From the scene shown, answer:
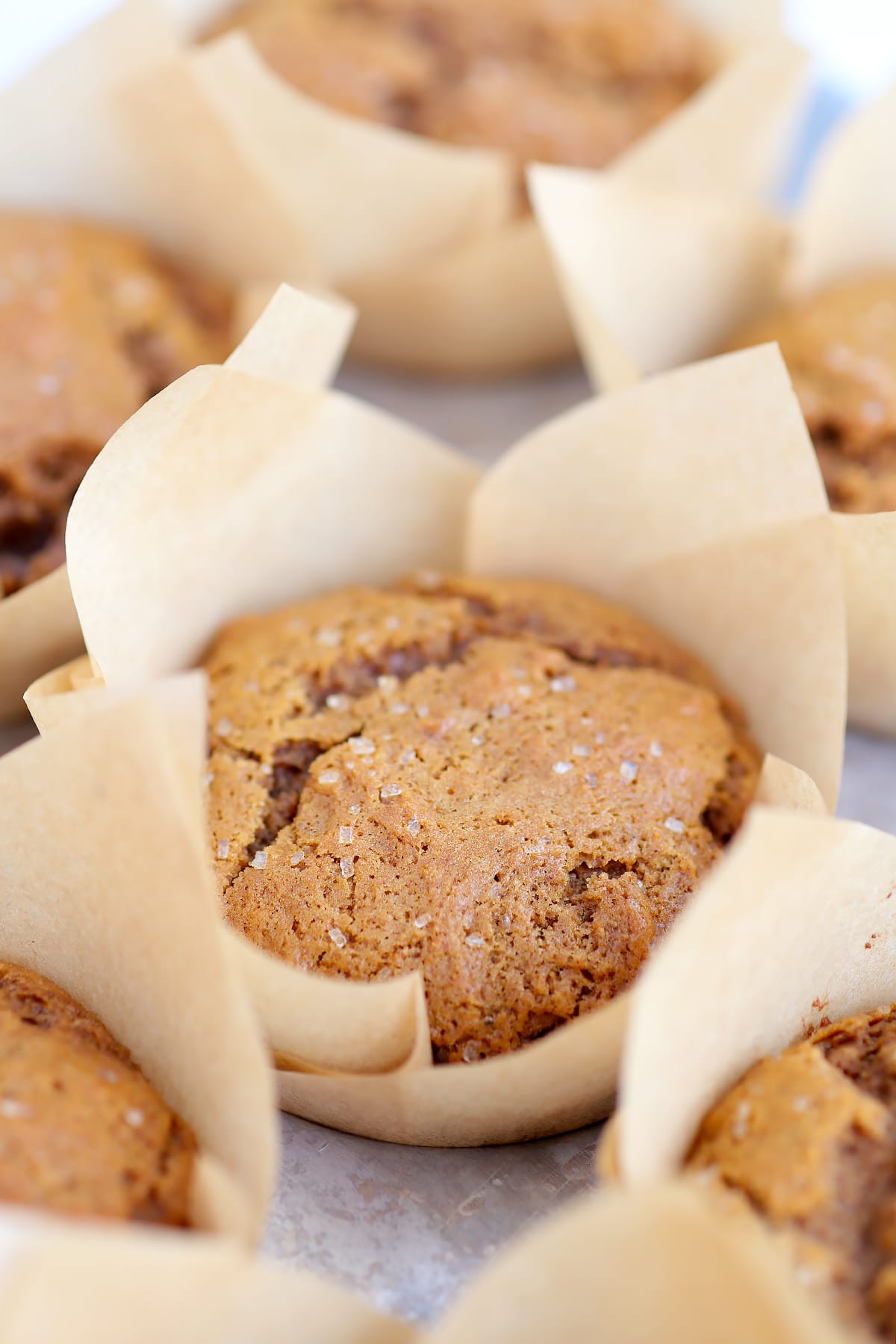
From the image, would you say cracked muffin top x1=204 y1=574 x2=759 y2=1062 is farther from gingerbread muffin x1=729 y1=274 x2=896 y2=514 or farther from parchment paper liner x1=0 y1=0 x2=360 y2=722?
parchment paper liner x1=0 y1=0 x2=360 y2=722

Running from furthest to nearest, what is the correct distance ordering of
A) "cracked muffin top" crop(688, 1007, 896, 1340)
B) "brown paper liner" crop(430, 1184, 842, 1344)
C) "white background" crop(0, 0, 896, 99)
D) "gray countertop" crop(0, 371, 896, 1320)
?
1. "white background" crop(0, 0, 896, 99)
2. "gray countertop" crop(0, 371, 896, 1320)
3. "cracked muffin top" crop(688, 1007, 896, 1340)
4. "brown paper liner" crop(430, 1184, 842, 1344)

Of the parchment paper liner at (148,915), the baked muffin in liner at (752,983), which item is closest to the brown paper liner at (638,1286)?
the baked muffin in liner at (752,983)

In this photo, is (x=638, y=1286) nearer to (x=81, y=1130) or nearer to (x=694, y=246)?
(x=81, y=1130)

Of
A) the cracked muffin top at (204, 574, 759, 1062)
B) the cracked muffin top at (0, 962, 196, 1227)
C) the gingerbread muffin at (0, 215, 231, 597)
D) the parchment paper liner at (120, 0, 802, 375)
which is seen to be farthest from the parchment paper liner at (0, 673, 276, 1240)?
the parchment paper liner at (120, 0, 802, 375)

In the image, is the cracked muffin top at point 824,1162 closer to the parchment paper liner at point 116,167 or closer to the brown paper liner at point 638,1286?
the brown paper liner at point 638,1286

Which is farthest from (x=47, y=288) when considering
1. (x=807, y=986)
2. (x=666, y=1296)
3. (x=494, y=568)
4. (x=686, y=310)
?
(x=666, y=1296)

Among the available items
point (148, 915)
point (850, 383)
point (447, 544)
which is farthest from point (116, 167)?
point (148, 915)

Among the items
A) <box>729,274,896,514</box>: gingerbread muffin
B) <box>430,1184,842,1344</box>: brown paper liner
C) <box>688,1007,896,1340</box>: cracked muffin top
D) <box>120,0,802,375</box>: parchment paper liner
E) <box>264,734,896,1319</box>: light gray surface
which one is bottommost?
<box>264,734,896,1319</box>: light gray surface

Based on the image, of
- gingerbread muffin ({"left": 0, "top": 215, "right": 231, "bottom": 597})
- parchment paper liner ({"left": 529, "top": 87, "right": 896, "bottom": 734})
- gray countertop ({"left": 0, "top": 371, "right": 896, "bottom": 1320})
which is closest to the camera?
gray countertop ({"left": 0, "top": 371, "right": 896, "bottom": 1320})
